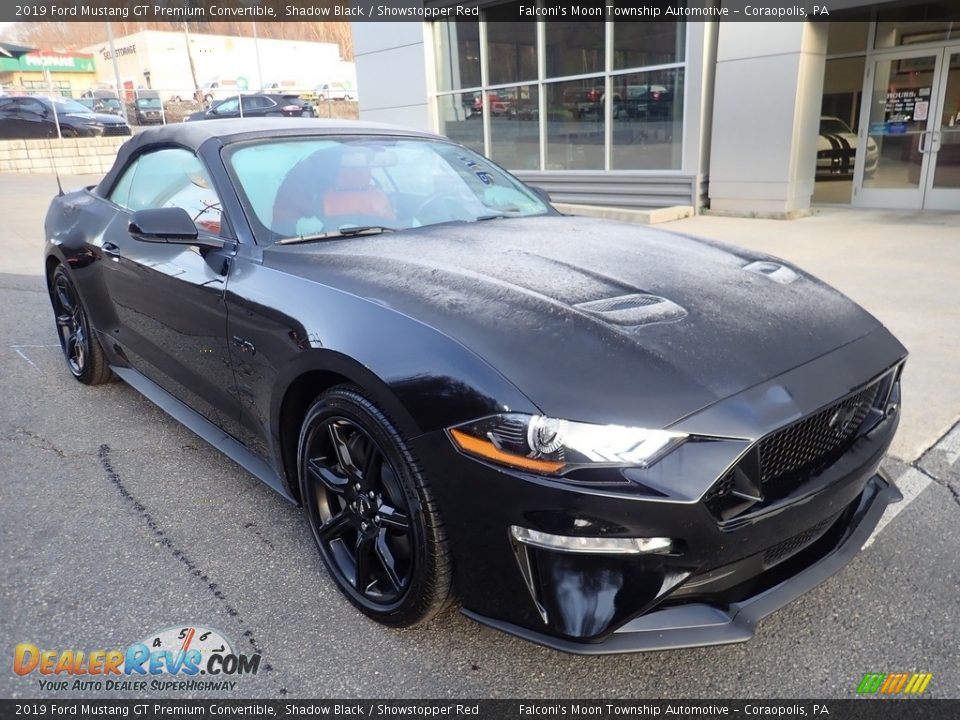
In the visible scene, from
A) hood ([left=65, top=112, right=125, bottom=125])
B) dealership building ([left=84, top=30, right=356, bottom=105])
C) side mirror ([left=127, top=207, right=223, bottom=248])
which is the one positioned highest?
dealership building ([left=84, top=30, right=356, bottom=105])

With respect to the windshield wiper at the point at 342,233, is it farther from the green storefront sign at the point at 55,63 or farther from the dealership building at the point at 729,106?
the green storefront sign at the point at 55,63

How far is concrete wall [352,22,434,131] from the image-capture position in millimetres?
14711

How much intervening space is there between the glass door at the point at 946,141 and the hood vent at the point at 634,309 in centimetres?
1055

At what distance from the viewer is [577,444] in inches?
70.4

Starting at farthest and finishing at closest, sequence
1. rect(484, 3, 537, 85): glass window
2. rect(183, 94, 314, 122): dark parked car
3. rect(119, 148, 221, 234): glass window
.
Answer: rect(183, 94, 314, 122): dark parked car → rect(484, 3, 537, 85): glass window → rect(119, 148, 221, 234): glass window

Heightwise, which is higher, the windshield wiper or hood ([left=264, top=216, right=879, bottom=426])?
the windshield wiper

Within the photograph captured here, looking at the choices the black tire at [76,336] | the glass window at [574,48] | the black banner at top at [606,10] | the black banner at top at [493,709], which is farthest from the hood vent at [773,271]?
the glass window at [574,48]

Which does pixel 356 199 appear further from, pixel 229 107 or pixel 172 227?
pixel 229 107

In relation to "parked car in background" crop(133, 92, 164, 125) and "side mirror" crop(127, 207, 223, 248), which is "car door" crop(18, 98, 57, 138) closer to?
"parked car in background" crop(133, 92, 164, 125)

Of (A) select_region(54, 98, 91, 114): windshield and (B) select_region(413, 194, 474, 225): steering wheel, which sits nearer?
(B) select_region(413, 194, 474, 225): steering wheel

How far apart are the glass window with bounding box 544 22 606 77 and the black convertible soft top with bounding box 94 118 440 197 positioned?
360 inches

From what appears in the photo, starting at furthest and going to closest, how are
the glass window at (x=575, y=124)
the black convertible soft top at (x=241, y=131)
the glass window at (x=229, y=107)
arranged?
1. the glass window at (x=229, y=107)
2. the glass window at (x=575, y=124)
3. the black convertible soft top at (x=241, y=131)

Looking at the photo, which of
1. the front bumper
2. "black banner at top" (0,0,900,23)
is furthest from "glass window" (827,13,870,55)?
the front bumper

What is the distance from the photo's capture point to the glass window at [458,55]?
13.9 m
